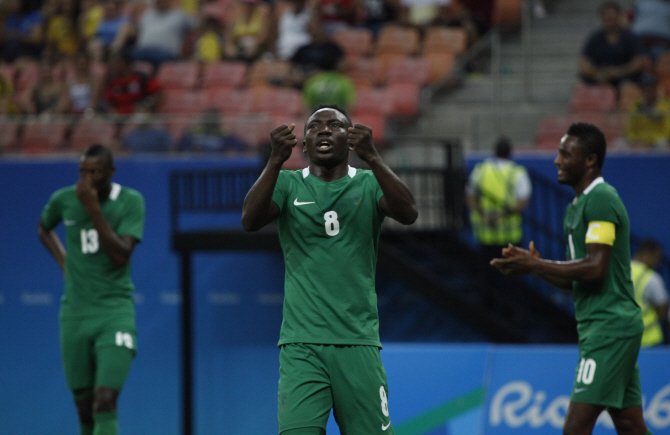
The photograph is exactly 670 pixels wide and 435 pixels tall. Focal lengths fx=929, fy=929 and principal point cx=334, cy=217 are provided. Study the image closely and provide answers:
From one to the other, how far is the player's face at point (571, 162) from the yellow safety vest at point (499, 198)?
171 inches

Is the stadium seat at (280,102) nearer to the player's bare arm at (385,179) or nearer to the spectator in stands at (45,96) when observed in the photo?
the spectator in stands at (45,96)

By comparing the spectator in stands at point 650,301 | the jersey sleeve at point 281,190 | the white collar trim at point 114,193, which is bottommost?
the spectator in stands at point 650,301

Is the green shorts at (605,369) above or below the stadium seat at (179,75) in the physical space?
below

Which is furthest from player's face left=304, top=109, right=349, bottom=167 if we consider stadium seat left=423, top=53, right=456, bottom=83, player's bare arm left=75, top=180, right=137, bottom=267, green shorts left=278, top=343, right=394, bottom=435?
stadium seat left=423, top=53, right=456, bottom=83

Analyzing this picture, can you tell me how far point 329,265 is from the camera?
4.44 m

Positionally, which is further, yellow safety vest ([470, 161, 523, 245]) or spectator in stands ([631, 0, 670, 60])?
spectator in stands ([631, 0, 670, 60])

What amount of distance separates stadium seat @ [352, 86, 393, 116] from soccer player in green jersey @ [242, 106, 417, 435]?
→ 7575mm

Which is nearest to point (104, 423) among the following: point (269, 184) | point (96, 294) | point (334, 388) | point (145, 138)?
point (96, 294)

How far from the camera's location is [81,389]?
671 centimetres

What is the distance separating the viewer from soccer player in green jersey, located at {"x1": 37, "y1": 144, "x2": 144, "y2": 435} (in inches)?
258

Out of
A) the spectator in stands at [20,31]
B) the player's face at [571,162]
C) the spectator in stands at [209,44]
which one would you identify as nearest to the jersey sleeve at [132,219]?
the player's face at [571,162]

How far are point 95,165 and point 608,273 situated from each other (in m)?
3.63

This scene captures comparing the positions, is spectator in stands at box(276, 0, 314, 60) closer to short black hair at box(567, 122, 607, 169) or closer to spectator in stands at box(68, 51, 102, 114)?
spectator in stands at box(68, 51, 102, 114)

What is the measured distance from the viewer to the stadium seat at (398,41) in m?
13.2
